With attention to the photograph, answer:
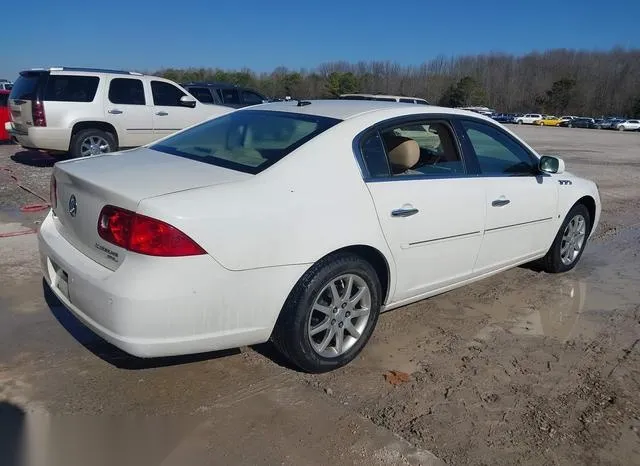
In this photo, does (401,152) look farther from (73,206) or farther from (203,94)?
(203,94)

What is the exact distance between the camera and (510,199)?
13.8 ft

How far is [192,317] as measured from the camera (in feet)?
8.84

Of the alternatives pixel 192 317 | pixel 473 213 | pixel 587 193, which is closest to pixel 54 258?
→ pixel 192 317

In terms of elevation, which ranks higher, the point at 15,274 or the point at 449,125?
A: the point at 449,125

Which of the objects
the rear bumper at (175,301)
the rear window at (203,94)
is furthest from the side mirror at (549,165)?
the rear window at (203,94)

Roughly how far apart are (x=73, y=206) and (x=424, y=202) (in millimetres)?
2051

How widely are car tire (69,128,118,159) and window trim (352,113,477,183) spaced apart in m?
7.65

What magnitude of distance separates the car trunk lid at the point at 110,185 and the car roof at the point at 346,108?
2.85 feet

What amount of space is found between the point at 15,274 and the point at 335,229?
308 cm

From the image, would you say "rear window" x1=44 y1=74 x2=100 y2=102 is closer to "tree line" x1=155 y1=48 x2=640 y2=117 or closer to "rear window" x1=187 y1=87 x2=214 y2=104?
"rear window" x1=187 y1=87 x2=214 y2=104

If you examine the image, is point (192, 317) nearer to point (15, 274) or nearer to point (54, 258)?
point (54, 258)

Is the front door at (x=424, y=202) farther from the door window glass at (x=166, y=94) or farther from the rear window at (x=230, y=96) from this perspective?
the rear window at (x=230, y=96)

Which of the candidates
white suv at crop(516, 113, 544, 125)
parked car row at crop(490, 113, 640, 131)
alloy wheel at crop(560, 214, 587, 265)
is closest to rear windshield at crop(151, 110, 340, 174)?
alloy wheel at crop(560, 214, 587, 265)

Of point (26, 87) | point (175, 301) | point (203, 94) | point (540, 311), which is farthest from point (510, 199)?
point (203, 94)
